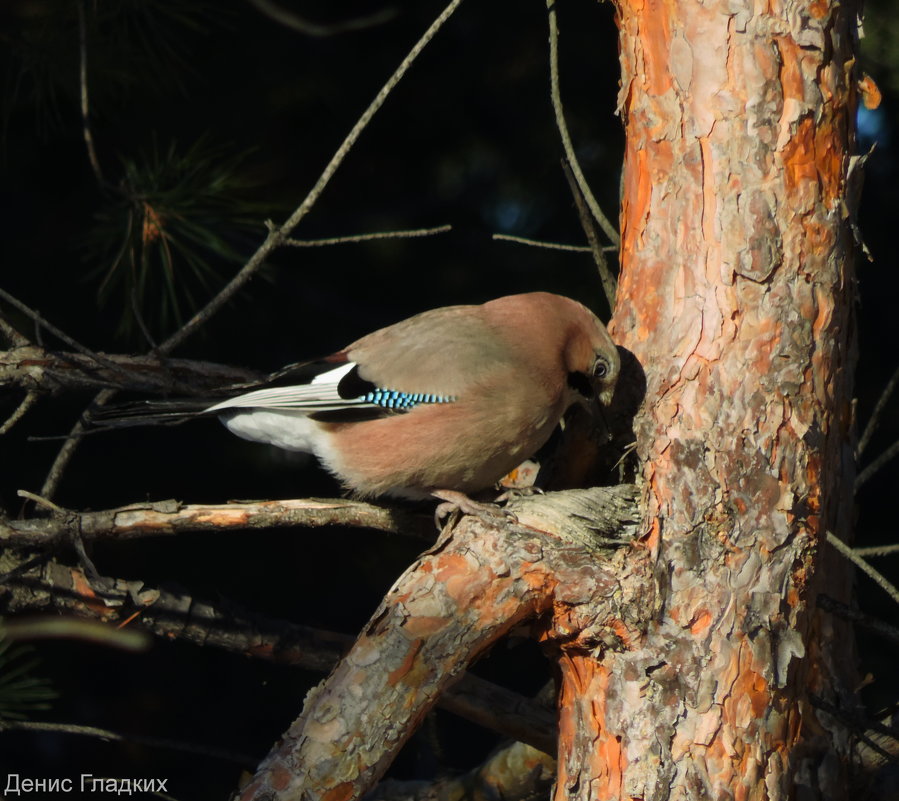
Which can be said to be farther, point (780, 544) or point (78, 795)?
point (78, 795)

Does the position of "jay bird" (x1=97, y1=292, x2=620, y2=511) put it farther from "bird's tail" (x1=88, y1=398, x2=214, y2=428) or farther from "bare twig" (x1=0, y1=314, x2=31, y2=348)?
"bare twig" (x1=0, y1=314, x2=31, y2=348)

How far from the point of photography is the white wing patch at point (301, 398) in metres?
2.75

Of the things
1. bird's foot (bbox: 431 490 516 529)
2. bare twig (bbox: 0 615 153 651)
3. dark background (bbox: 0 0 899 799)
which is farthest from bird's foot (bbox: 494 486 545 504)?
dark background (bbox: 0 0 899 799)

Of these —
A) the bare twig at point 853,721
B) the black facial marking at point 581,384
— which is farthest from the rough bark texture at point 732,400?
the black facial marking at point 581,384

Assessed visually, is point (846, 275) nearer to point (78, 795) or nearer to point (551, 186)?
point (551, 186)

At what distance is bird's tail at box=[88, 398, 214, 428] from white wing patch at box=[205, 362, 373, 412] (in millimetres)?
73

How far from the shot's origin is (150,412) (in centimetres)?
267

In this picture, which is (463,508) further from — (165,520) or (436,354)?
(165,520)

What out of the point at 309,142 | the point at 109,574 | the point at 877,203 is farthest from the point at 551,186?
the point at 109,574

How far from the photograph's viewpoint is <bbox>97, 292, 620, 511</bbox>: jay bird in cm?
262

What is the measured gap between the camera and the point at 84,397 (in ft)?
12.1

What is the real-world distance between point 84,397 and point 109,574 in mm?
609

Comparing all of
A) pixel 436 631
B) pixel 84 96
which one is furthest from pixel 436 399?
pixel 84 96

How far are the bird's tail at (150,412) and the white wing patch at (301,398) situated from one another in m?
0.07
